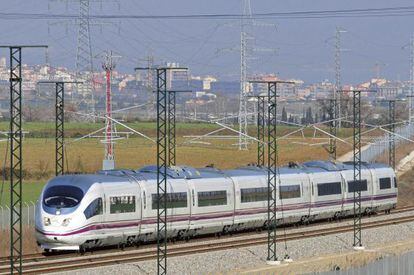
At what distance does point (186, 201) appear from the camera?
44.9 meters

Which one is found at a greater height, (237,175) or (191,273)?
(237,175)

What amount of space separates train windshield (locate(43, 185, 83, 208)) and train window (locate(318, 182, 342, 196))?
19.0m

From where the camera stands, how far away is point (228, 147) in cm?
12200

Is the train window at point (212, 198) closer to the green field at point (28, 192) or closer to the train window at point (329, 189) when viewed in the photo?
the train window at point (329, 189)

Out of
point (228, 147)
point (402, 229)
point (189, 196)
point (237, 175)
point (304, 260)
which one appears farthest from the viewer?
point (228, 147)

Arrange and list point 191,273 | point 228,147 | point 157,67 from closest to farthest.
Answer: point 157,67 → point 191,273 → point 228,147

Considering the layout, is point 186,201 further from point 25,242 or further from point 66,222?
point 66,222

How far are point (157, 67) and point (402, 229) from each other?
24201 millimetres

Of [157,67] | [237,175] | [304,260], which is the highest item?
[157,67]

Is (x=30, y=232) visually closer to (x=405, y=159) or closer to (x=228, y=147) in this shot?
(x=405, y=159)

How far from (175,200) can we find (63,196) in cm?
626

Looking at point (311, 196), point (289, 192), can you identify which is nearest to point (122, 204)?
point (289, 192)

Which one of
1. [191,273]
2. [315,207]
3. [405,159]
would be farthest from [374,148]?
[191,273]

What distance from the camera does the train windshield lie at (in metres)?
39.5
